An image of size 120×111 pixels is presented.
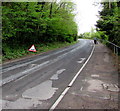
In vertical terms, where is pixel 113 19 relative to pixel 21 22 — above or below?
below

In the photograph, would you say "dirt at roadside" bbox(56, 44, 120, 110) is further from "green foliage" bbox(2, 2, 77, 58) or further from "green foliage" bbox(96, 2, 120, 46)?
"green foliage" bbox(2, 2, 77, 58)

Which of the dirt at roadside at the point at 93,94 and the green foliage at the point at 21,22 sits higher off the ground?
the green foliage at the point at 21,22

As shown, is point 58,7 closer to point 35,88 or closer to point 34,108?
point 35,88

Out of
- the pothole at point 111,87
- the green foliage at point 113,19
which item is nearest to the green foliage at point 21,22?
the green foliage at point 113,19

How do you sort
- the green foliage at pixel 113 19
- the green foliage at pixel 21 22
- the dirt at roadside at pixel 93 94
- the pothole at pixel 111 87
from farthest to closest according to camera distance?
1. the green foliage at pixel 21 22
2. the green foliage at pixel 113 19
3. the pothole at pixel 111 87
4. the dirt at roadside at pixel 93 94

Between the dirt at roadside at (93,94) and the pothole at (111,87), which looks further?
the pothole at (111,87)

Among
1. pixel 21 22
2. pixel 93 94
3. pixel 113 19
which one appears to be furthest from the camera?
pixel 21 22

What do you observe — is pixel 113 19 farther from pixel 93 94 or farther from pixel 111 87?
pixel 93 94

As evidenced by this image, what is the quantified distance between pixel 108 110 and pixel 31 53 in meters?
14.7

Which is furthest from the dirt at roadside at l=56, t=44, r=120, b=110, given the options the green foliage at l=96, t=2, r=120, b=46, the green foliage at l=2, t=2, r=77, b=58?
the green foliage at l=2, t=2, r=77, b=58

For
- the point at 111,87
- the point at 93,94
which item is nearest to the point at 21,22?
the point at 111,87

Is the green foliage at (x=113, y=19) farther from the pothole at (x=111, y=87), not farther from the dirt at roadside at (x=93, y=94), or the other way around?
the pothole at (x=111, y=87)

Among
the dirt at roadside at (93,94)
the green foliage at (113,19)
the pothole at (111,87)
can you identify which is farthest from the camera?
the green foliage at (113,19)

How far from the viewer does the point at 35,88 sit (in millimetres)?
6176
